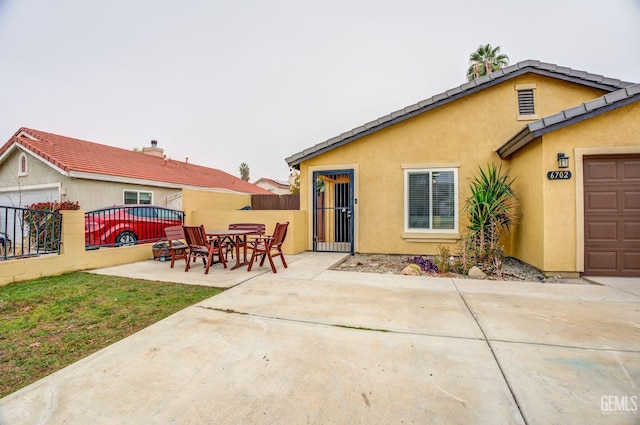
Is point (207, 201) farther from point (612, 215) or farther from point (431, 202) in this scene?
point (612, 215)

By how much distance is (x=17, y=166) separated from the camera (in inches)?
512

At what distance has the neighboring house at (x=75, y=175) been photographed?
1149cm

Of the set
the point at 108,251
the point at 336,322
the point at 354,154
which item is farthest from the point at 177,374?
the point at 354,154

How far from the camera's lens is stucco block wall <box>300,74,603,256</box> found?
7930 mm

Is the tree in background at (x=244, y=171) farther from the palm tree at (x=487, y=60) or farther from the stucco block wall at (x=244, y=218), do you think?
the stucco block wall at (x=244, y=218)

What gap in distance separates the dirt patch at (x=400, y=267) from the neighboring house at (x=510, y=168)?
242mm

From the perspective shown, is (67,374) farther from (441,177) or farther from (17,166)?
(17,166)

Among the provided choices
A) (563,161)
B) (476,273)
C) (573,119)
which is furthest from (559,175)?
(476,273)

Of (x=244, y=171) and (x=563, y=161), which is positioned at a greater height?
(x=244, y=171)

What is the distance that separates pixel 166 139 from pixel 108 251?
Result: 17829 mm

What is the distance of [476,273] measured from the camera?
5.93 meters

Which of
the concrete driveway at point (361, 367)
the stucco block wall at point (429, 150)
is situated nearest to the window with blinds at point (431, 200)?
the stucco block wall at point (429, 150)

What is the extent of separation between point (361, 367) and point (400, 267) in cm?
479

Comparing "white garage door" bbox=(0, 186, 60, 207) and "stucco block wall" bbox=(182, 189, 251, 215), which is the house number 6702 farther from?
"white garage door" bbox=(0, 186, 60, 207)
